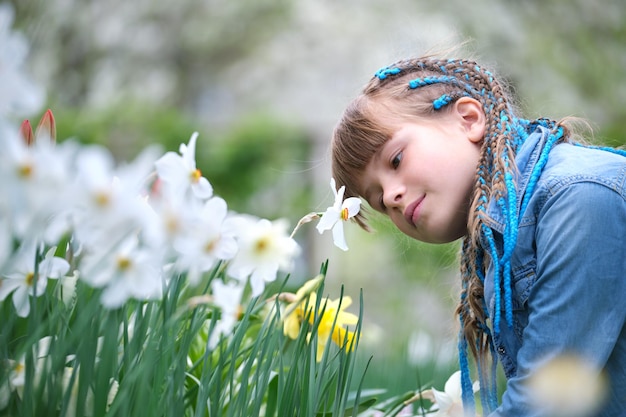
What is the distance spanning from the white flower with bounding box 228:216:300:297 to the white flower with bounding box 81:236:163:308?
229 millimetres

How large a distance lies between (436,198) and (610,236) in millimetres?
388

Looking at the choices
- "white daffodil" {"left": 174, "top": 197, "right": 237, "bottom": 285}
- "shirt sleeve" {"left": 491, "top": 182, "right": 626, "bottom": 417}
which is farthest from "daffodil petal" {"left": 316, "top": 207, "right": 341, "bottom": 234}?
"shirt sleeve" {"left": 491, "top": 182, "right": 626, "bottom": 417}

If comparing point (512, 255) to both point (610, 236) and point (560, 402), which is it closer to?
point (610, 236)

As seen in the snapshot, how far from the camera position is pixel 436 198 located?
60.9 inches

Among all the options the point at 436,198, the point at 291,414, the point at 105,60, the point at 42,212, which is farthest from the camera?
the point at 105,60

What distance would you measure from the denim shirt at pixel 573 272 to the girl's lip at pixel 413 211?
164 millimetres

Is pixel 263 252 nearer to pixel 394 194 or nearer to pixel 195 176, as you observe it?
pixel 195 176

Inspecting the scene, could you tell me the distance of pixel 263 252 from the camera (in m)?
1.06

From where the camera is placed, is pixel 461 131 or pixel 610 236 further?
pixel 461 131

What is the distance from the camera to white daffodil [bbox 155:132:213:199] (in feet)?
A: 2.83

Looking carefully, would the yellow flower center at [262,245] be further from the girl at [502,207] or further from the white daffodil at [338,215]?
the girl at [502,207]

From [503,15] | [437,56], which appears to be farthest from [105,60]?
[437,56]

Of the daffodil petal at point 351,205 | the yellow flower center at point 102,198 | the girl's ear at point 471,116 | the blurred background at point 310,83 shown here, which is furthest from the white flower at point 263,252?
the girl's ear at point 471,116

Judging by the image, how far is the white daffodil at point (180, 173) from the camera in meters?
0.86
